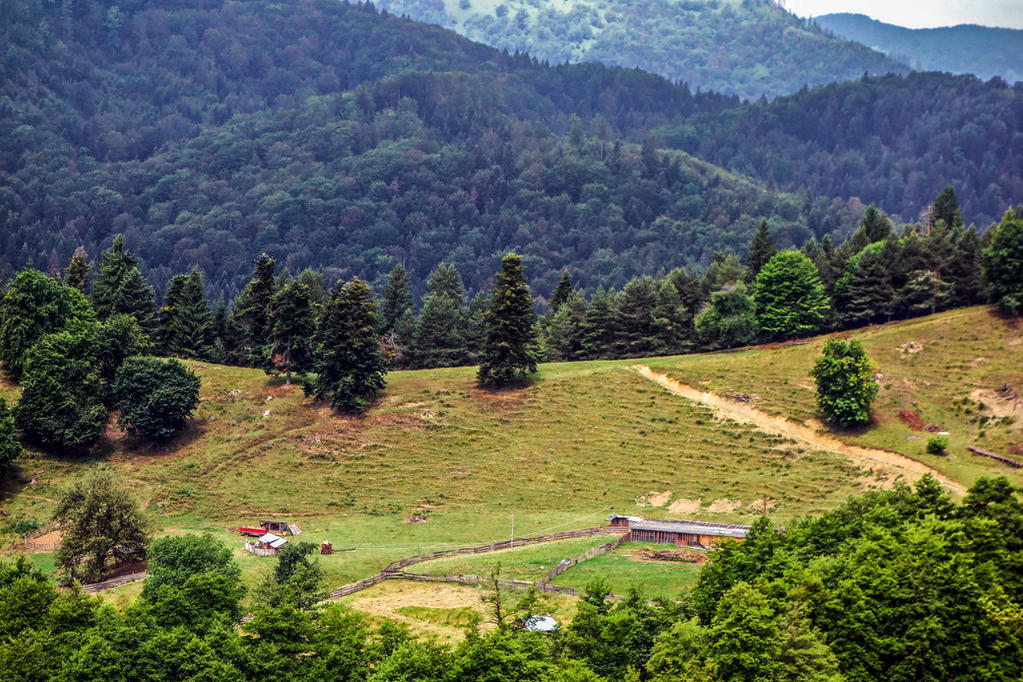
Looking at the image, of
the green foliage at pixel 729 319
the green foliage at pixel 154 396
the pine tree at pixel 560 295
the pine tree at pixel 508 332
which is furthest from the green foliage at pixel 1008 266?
the green foliage at pixel 154 396

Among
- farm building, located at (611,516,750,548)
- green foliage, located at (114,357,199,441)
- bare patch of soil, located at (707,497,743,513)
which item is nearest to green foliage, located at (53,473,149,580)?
green foliage, located at (114,357,199,441)

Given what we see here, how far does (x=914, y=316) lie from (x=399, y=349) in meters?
58.8

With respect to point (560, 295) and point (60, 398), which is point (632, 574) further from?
point (560, 295)

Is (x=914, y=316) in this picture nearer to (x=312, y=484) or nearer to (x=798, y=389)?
(x=798, y=389)

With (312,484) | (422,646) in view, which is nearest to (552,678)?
(422,646)

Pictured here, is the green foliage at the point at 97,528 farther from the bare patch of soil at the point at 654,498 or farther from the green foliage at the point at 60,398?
the bare patch of soil at the point at 654,498

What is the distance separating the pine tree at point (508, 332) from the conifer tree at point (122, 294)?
37.9 meters

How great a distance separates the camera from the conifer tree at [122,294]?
131 metres

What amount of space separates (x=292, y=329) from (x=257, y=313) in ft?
28.5

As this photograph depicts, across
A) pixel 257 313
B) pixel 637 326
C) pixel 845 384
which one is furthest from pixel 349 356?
pixel 845 384

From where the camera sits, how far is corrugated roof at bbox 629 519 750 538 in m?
90.4

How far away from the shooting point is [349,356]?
4695 inches

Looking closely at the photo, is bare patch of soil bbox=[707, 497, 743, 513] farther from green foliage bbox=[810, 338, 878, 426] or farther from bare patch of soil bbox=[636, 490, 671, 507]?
green foliage bbox=[810, 338, 878, 426]

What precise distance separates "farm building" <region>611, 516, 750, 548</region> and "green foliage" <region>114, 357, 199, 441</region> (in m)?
46.0
